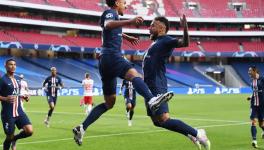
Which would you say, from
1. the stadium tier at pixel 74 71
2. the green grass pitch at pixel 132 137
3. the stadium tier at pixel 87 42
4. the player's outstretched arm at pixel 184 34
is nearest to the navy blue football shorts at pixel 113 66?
the player's outstretched arm at pixel 184 34

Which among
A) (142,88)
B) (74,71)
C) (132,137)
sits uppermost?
(142,88)

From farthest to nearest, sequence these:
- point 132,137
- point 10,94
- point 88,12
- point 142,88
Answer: point 88,12, point 132,137, point 10,94, point 142,88

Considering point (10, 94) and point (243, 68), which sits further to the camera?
point (243, 68)

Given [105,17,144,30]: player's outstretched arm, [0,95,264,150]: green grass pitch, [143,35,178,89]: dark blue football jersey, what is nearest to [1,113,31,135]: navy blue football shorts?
[0,95,264,150]: green grass pitch

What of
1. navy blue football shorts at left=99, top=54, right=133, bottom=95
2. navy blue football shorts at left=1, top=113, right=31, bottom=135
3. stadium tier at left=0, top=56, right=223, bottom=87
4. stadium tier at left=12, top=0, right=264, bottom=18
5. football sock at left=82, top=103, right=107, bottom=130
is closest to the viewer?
navy blue football shorts at left=99, top=54, right=133, bottom=95

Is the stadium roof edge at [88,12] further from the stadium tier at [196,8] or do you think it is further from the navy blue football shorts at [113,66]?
the navy blue football shorts at [113,66]

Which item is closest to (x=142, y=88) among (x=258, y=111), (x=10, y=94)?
(x=10, y=94)

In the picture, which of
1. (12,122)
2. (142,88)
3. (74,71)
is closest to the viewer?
(142,88)

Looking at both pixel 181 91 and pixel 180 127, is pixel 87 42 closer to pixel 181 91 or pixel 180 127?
pixel 181 91

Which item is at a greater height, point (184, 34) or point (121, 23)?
point (121, 23)

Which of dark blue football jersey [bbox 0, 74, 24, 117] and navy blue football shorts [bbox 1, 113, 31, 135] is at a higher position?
dark blue football jersey [bbox 0, 74, 24, 117]

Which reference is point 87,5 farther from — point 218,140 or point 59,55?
point 218,140

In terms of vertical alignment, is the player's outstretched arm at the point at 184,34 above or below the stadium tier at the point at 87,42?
above

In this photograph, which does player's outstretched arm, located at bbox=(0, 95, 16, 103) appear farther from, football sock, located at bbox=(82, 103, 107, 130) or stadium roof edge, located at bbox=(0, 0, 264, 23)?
stadium roof edge, located at bbox=(0, 0, 264, 23)
